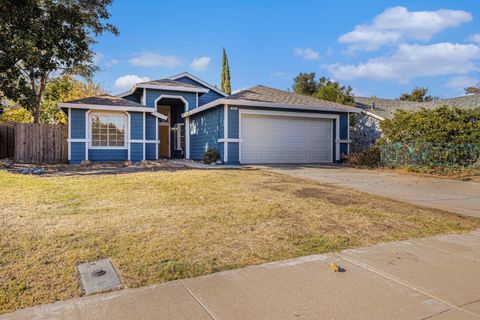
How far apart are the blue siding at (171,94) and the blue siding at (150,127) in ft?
10.2

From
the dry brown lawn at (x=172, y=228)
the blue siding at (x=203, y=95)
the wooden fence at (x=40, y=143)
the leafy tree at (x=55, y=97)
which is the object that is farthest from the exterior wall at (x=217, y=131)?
the leafy tree at (x=55, y=97)

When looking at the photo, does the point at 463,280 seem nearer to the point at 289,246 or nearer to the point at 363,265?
the point at 363,265

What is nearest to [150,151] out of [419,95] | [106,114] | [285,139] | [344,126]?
[106,114]

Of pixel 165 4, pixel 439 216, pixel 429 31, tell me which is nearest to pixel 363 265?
pixel 439 216

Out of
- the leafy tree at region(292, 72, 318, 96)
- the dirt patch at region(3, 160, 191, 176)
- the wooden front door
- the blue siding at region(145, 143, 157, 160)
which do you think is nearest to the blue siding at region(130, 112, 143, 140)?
the blue siding at region(145, 143, 157, 160)

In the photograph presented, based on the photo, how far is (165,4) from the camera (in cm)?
1401

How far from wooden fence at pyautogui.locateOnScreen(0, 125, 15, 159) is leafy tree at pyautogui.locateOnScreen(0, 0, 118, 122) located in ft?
5.22

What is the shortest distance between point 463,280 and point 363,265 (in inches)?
33.5

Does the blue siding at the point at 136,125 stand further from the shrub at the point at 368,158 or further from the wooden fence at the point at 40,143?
the shrub at the point at 368,158

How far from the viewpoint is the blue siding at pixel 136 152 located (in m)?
17.2

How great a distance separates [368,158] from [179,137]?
41.9 ft

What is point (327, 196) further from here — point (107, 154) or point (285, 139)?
point (107, 154)

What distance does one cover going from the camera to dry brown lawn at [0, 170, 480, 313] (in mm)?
3102

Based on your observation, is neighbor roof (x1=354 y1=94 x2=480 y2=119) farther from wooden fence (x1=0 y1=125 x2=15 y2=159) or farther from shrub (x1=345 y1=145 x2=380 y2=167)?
wooden fence (x1=0 y1=125 x2=15 y2=159)
